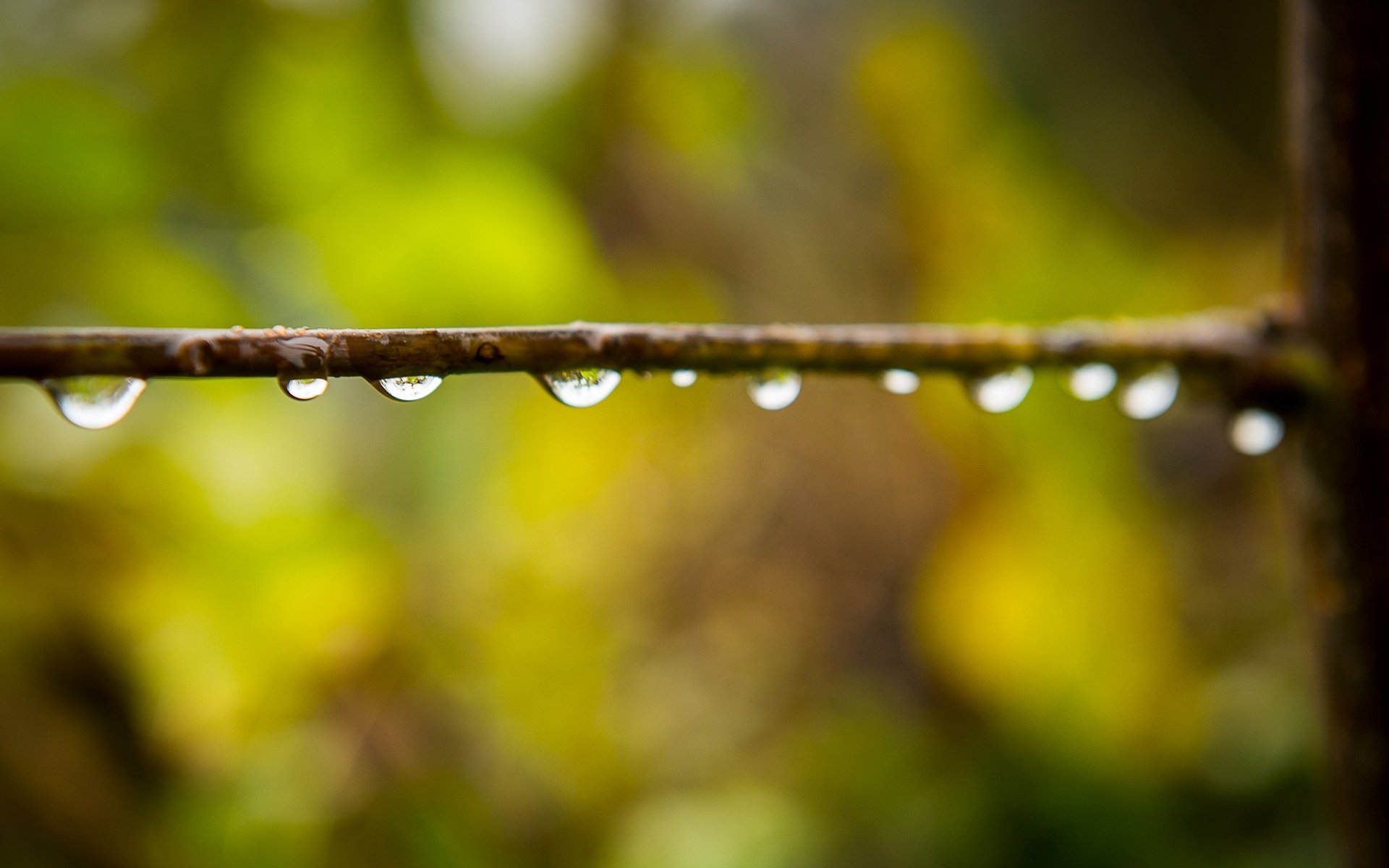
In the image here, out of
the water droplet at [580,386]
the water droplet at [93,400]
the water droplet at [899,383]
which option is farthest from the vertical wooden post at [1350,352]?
the water droplet at [93,400]

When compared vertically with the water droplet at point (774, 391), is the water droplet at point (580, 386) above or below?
above

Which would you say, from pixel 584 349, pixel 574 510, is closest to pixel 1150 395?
pixel 584 349

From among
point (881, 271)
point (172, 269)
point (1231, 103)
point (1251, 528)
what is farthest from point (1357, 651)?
point (1231, 103)

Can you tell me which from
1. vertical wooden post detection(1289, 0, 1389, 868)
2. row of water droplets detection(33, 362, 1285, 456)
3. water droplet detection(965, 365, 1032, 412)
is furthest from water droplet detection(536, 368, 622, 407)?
vertical wooden post detection(1289, 0, 1389, 868)

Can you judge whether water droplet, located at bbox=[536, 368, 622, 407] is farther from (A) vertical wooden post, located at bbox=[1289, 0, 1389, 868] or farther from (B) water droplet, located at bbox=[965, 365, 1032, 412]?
(A) vertical wooden post, located at bbox=[1289, 0, 1389, 868]

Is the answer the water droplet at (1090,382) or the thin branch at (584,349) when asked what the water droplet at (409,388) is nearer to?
the thin branch at (584,349)

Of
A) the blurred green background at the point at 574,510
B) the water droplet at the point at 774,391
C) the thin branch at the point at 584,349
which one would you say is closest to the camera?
the thin branch at the point at 584,349

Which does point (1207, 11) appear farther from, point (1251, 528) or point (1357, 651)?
point (1357, 651)
